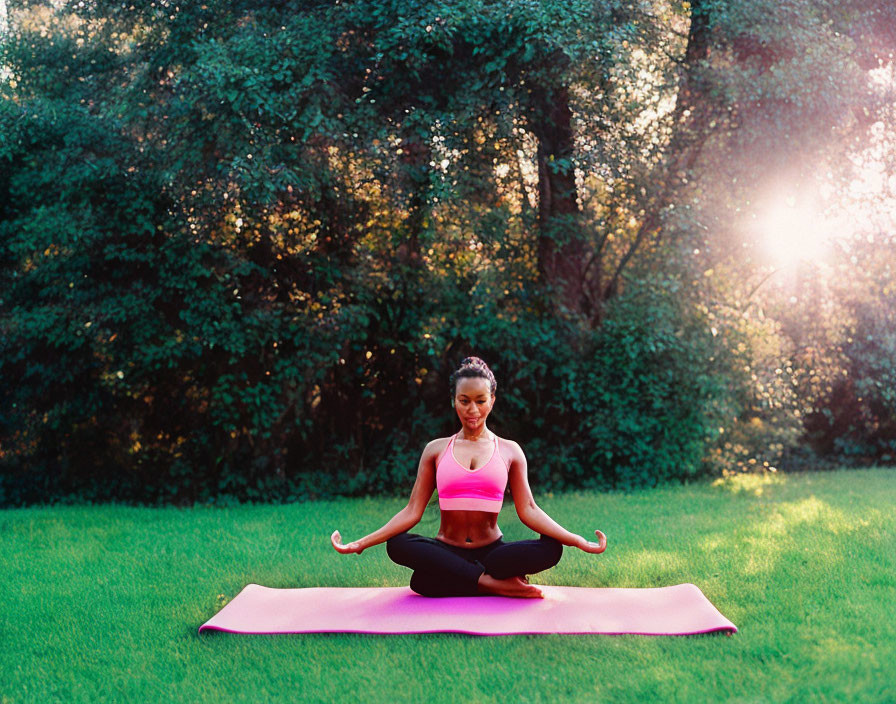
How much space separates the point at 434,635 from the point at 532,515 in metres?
0.89

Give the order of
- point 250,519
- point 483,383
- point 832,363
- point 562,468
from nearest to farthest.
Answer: point 483,383
point 250,519
point 562,468
point 832,363

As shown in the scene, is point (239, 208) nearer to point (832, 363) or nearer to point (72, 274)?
point (72, 274)

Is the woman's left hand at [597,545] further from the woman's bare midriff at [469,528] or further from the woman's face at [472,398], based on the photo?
the woman's face at [472,398]

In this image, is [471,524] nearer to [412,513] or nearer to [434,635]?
[412,513]

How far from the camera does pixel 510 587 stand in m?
4.65

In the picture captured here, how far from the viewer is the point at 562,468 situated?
373 inches

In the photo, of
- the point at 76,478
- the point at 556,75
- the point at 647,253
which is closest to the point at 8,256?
the point at 76,478

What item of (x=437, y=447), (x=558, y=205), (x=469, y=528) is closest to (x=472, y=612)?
(x=469, y=528)

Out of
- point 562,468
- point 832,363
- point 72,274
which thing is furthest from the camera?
point 832,363

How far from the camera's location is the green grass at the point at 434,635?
11.7ft

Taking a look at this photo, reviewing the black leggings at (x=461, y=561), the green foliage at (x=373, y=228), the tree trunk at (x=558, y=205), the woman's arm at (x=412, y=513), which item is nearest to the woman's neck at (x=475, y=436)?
the woman's arm at (x=412, y=513)

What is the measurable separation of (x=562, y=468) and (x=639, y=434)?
0.85 metres

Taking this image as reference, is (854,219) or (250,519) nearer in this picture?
(250,519)

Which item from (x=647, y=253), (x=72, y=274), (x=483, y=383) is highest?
(x=647, y=253)
